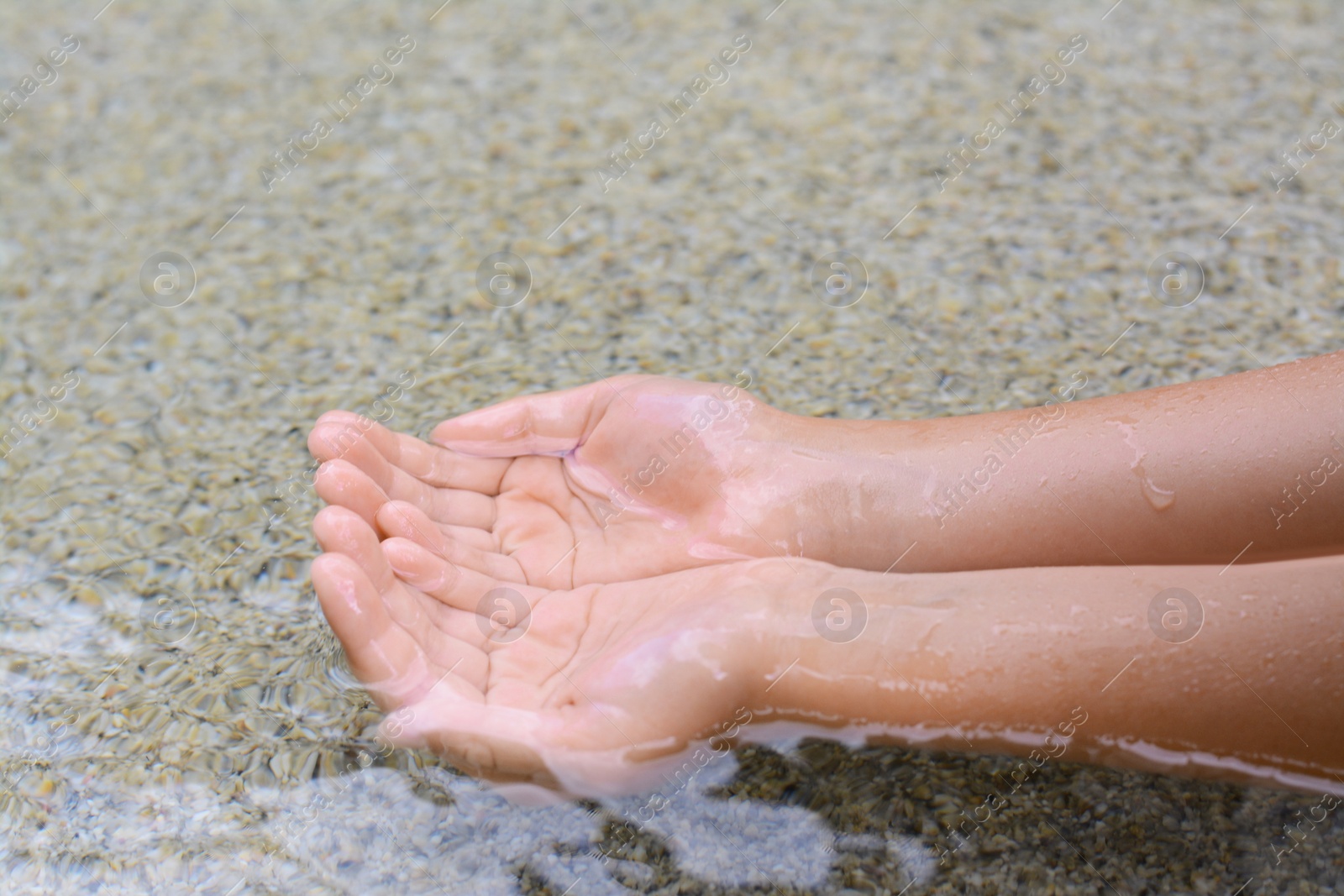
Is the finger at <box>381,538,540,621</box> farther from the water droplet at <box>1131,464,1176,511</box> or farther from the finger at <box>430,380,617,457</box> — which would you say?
the water droplet at <box>1131,464,1176,511</box>

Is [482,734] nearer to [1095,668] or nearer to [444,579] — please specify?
[444,579]

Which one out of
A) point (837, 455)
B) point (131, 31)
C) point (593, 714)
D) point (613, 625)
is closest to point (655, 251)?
point (837, 455)

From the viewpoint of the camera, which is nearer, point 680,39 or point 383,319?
point 383,319

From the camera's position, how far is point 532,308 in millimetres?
2670

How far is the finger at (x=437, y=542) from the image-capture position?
5.90ft

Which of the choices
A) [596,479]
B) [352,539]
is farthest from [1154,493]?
[352,539]

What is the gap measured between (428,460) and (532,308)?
0.79 meters

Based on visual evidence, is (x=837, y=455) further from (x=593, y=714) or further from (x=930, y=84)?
(x=930, y=84)

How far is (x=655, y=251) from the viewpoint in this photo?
110 inches

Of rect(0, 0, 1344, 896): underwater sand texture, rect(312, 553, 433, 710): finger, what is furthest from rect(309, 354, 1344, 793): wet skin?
rect(0, 0, 1344, 896): underwater sand texture

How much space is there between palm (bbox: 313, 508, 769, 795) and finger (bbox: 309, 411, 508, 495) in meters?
0.23

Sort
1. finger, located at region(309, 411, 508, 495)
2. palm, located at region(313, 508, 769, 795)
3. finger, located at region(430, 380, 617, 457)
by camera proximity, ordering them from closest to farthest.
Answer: palm, located at region(313, 508, 769, 795) < finger, located at region(309, 411, 508, 495) < finger, located at region(430, 380, 617, 457)

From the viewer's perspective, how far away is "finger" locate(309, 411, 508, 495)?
188cm

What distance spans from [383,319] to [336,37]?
1.46m
